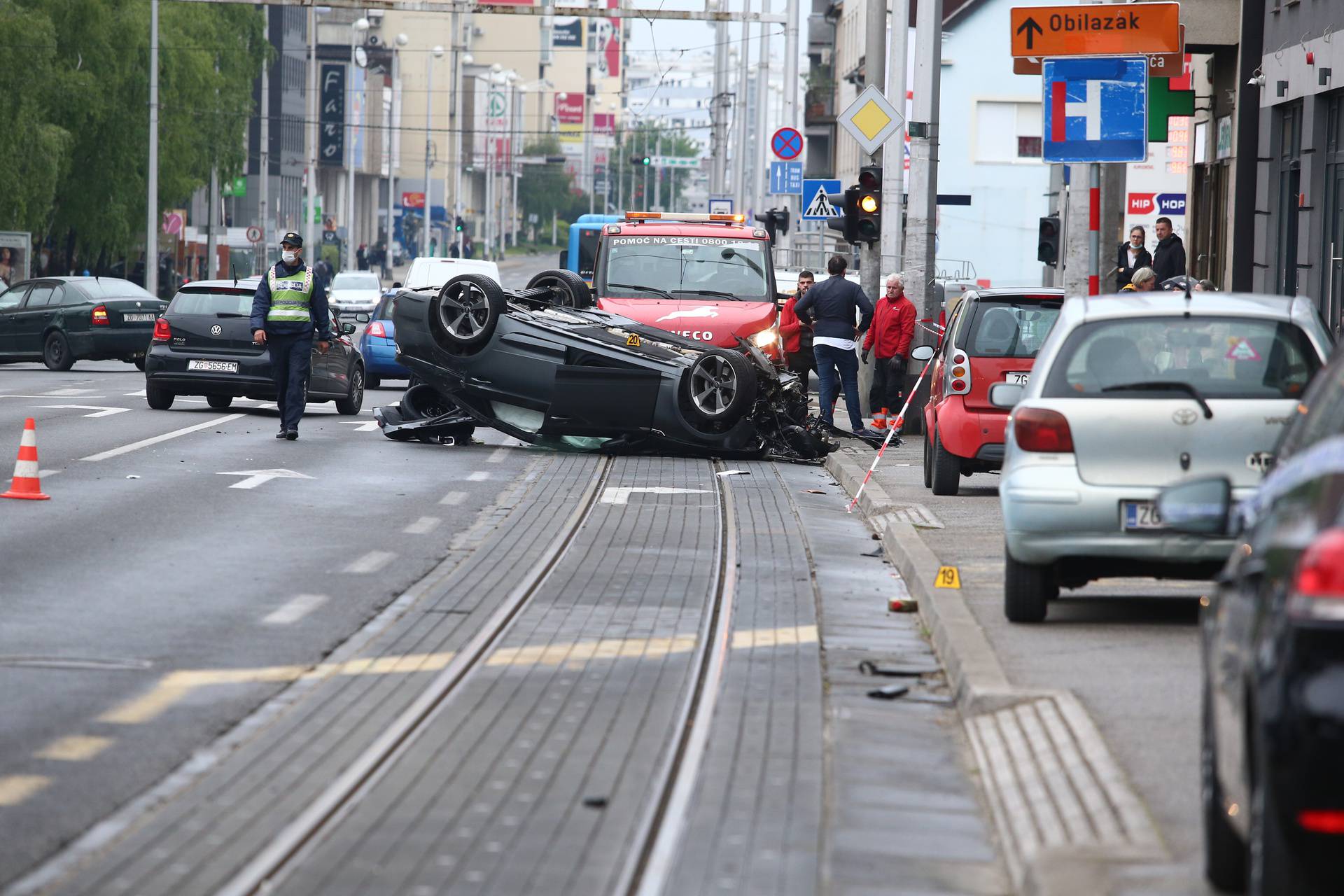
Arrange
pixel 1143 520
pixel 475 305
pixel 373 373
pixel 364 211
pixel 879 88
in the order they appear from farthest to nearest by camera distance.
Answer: pixel 364 211 < pixel 373 373 < pixel 879 88 < pixel 475 305 < pixel 1143 520

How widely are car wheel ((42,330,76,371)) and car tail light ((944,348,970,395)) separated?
23962 millimetres

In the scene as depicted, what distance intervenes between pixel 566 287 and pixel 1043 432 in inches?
517

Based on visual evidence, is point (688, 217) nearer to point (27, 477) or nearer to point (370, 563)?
point (27, 477)

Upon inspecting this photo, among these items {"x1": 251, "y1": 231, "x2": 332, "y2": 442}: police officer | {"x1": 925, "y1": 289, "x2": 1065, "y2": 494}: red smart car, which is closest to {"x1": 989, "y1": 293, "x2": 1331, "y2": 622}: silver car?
{"x1": 925, "y1": 289, "x2": 1065, "y2": 494}: red smart car

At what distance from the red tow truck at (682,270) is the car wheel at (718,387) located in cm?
458

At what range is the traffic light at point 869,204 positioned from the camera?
24672mm

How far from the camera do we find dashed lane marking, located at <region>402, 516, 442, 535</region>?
1362 centimetres

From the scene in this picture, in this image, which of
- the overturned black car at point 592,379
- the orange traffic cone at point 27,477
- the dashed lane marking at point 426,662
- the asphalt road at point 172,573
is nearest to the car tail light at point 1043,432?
the dashed lane marking at point 426,662

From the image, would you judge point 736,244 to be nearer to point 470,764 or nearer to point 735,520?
point 735,520

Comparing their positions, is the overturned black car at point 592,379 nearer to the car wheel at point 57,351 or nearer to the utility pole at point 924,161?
the utility pole at point 924,161

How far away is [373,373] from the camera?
3266cm

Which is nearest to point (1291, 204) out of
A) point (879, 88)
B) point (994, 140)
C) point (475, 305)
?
point (879, 88)

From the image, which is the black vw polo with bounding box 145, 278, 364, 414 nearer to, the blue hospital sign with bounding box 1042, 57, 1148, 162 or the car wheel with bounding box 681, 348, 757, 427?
the car wheel with bounding box 681, 348, 757, 427

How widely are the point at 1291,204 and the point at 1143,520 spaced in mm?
18135
